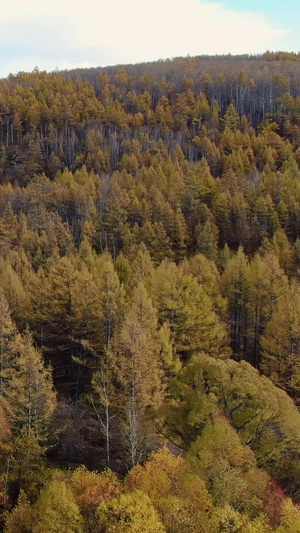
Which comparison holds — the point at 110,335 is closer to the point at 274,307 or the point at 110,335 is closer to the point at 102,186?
the point at 274,307

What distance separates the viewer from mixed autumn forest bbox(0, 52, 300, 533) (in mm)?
18141

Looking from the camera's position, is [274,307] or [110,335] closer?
[110,335]

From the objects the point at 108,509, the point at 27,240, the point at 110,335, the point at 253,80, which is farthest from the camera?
the point at 253,80

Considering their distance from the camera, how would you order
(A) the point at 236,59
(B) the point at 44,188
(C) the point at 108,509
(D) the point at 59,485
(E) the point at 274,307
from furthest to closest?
1. (A) the point at 236,59
2. (B) the point at 44,188
3. (E) the point at 274,307
4. (D) the point at 59,485
5. (C) the point at 108,509

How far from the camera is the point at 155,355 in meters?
26.5

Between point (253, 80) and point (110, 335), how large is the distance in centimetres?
12479

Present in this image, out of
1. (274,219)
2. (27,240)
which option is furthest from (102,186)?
(274,219)

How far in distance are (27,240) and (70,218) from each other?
1750 cm

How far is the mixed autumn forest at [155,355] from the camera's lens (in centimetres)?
1814

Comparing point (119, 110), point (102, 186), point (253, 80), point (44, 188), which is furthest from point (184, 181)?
point (253, 80)

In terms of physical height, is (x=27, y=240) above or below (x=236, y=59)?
below

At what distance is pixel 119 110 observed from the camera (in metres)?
124

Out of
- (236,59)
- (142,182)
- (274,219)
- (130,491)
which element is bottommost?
(130,491)

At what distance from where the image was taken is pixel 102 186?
258ft
